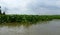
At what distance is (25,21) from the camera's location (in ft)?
63.3

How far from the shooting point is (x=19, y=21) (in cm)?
1916

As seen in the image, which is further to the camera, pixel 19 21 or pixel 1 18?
pixel 19 21

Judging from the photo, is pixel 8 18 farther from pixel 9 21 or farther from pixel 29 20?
pixel 29 20

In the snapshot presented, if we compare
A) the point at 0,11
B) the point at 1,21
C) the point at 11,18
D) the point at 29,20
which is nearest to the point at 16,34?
the point at 1,21

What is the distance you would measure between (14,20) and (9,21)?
89 cm

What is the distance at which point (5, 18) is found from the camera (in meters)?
18.2

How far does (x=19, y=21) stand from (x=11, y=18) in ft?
3.54

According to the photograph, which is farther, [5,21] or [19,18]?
[19,18]

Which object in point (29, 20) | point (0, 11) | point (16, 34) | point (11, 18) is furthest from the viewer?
point (0, 11)

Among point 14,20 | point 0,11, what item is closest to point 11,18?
point 14,20

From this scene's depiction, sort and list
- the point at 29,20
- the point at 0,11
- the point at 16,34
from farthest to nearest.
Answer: the point at 0,11 < the point at 29,20 < the point at 16,34

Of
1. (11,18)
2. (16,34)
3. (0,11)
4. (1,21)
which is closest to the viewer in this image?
Answer: (16,34)

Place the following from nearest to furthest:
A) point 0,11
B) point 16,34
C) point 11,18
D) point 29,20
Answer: point 16,34 → point 11,18 → point 29,20 → point 0,11

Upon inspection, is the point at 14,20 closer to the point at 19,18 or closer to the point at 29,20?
the point at 19,18
